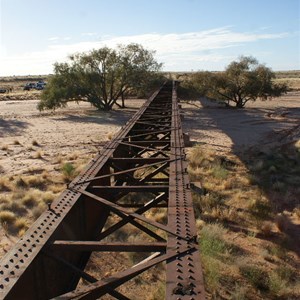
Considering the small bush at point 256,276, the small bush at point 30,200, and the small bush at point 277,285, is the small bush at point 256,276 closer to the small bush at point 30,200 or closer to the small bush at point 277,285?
the small bush at point 277,285

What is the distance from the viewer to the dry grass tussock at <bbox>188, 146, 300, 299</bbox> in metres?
8.23

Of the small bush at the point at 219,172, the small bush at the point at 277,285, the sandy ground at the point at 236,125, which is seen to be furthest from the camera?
the sandy ground at the point at 236,125

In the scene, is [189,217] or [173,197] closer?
[189,217]

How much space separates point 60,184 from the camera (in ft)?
51.2

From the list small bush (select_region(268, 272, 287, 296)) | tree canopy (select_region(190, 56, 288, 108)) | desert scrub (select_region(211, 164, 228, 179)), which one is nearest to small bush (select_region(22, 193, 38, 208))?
desert scrub (select_region(211, 164, 228, 179))

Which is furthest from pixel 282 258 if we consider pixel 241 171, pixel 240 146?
pixel 240 146

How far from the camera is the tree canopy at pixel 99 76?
A: 42.1 m

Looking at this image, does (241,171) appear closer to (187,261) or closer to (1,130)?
(187,261)

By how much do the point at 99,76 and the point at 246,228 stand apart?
34.2 metres

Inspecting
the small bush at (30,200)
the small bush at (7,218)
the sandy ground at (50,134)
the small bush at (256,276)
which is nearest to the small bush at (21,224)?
the small bush at (7,218)

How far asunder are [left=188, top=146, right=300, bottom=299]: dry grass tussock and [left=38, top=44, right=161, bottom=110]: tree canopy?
25.9 meters

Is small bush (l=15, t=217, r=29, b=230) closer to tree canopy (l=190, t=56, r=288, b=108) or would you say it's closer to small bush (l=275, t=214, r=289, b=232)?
small bush (l=275, t=214, r=289, b=232)

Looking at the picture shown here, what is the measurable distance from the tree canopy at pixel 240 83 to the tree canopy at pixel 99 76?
6730mm

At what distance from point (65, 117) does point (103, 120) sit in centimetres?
562
